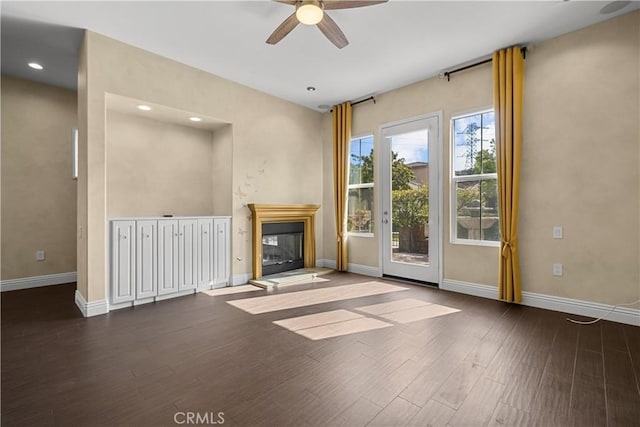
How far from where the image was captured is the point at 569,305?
126 inches

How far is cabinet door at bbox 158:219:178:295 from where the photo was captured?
12.2ft

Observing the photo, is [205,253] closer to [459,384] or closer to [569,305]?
[459,384]

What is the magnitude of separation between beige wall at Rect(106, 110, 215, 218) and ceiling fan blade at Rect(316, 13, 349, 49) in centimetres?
279

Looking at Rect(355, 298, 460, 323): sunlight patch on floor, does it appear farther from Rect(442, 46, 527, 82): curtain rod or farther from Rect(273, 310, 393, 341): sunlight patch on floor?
Rect(442, 46, 527, 82): curtain rod

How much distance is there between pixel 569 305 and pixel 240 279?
164 inches

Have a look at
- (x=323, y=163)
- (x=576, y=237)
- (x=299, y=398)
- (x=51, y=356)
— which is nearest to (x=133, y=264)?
(x=51, y=356)

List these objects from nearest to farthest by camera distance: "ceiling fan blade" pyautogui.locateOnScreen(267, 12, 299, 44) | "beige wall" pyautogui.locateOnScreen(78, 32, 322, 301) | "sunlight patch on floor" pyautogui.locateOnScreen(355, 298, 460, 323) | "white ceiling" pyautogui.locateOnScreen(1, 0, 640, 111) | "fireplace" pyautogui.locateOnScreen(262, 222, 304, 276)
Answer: "ceiling fan blade" pyautogui.locateOnScreen(267, 12, 299, 44)
"white ceiling" pyautogui.locateOnScreen(1, 0, 640, 111)
"sunlight patch on floor" pyautogui.locateOnScreen(355, 298, 460, 323)
"beige wall" pyautogui.locateOnScreen(78, 32, 322, 301)
"fireplace" pyautogui.locateOnScreen(262, 222, 304, 276)

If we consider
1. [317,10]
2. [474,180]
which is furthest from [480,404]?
[317,10]

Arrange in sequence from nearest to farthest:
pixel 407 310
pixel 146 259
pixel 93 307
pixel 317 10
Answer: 1. pixel 317 10
2. pixel 93 307
3. pixel 407 310
4. pixel 146 259

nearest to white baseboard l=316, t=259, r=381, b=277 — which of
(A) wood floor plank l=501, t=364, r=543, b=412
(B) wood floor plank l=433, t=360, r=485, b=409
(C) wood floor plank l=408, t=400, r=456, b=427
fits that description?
(B) wood floor plank l=433, t=360, r=485, b=409

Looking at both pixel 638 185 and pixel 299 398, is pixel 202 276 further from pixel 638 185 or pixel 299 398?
pixel 638 185

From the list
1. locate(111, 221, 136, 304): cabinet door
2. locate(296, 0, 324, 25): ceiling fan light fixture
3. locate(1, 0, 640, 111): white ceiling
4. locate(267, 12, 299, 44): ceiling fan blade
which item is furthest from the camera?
locate(111, 221, 136, 304): cabinet door

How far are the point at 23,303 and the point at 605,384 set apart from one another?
18.6 feet

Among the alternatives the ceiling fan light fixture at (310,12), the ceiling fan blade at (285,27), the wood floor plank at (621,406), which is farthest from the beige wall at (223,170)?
the wood floor plank at (621,406)
